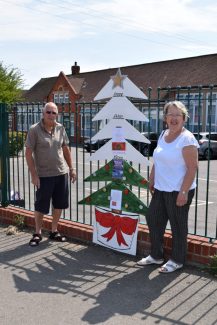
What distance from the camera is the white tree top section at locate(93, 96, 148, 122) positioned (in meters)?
5.12

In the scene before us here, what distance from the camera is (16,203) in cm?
704

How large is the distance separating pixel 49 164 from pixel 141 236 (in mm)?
1470

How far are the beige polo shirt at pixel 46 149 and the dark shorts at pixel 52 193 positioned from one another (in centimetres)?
9

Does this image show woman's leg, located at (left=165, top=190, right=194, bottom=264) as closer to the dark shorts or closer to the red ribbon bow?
the red ribbon bow

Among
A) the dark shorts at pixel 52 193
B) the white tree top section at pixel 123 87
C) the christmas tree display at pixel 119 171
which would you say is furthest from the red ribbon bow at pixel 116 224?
the white tree top section at pixel 123 87

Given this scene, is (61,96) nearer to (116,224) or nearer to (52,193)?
(52,193)

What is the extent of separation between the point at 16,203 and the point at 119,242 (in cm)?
246

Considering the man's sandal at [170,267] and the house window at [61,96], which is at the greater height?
the house window at [61,96]

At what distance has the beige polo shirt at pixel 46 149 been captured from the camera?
5344 millimetres

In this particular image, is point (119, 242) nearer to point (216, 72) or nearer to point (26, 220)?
point (26, 220)

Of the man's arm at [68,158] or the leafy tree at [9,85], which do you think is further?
the leafy tree at [9,85]

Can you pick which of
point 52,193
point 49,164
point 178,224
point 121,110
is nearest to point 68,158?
point 49,164

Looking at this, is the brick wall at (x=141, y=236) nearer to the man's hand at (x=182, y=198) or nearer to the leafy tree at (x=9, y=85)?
the man's hand at (x=182, y=198)

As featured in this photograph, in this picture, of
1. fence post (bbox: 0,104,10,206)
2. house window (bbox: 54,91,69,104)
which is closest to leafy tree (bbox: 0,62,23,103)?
house window (bbox: 54,91,69,104)
